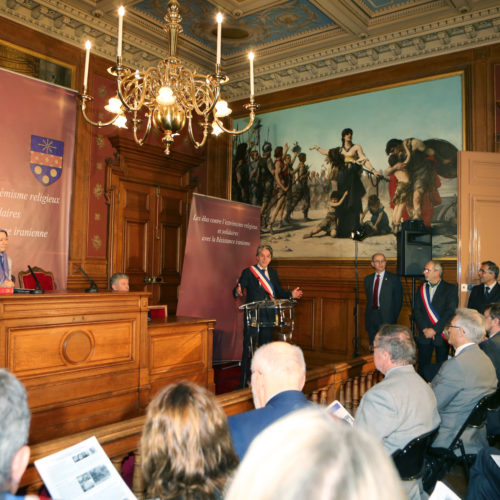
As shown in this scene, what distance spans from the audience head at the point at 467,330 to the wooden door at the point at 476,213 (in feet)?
9.88

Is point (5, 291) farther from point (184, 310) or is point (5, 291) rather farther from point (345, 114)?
point (345, 114)

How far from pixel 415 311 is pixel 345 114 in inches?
136

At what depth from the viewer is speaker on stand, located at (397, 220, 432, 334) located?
634 cm

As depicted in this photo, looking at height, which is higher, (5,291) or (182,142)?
(182,142)

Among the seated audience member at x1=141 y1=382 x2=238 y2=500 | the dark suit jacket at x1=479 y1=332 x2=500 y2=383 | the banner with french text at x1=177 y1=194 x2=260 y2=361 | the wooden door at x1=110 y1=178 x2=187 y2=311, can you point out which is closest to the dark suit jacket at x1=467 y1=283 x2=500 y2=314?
the dark suit jacket at x1=479 y1=332 x2=500 y2=383

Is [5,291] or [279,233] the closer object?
[5,291]

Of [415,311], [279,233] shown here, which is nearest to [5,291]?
[415,311]

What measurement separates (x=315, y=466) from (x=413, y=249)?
6171 mm

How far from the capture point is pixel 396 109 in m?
7.32

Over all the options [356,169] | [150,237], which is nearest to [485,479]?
[356,169]

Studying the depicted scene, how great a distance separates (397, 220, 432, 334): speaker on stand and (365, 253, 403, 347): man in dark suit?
176 mm

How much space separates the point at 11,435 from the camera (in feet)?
3.63

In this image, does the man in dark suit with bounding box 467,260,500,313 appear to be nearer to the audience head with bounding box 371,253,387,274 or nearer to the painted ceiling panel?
the audience head with bounding box 371,253,387,274

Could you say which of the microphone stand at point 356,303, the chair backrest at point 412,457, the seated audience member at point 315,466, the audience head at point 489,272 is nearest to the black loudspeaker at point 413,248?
the audience head at point 489,272
